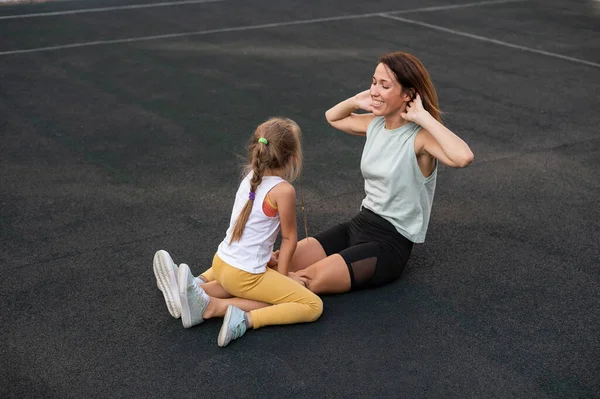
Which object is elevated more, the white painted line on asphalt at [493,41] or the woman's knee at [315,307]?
the woman's knee at [315,307]

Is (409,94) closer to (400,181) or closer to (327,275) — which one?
(400,181)

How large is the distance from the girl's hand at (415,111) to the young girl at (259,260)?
536 mm

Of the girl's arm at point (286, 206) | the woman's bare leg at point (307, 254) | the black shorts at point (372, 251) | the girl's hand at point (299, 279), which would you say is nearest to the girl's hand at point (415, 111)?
the black shorts at point (372, 251)

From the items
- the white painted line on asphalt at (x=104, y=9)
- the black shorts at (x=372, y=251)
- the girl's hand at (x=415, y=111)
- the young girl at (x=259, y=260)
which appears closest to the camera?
the young girl at (x=259, y=260)

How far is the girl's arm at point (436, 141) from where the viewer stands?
137 inches

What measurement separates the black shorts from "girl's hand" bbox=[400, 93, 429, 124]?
525 mm

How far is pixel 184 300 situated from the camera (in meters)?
3.37

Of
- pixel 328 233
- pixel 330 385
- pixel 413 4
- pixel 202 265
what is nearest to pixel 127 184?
pixel 202 265

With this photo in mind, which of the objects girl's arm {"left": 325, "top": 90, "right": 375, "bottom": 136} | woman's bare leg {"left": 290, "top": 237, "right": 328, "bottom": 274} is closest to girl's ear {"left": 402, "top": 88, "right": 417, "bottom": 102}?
girl's arm {"left": 325, "top": 90, "right": 375, "bottom": 136}

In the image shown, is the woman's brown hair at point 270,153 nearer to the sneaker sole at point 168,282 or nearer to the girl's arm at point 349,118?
the sneaker sole at point 168,282

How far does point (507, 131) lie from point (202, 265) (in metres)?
3.23

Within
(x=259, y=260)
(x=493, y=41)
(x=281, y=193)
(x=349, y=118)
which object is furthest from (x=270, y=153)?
(x=493, y=41)

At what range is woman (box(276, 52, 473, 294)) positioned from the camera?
3.64 meters

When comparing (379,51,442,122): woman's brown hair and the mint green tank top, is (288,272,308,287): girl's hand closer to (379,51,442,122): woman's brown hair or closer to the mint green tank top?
the mint green tank top
